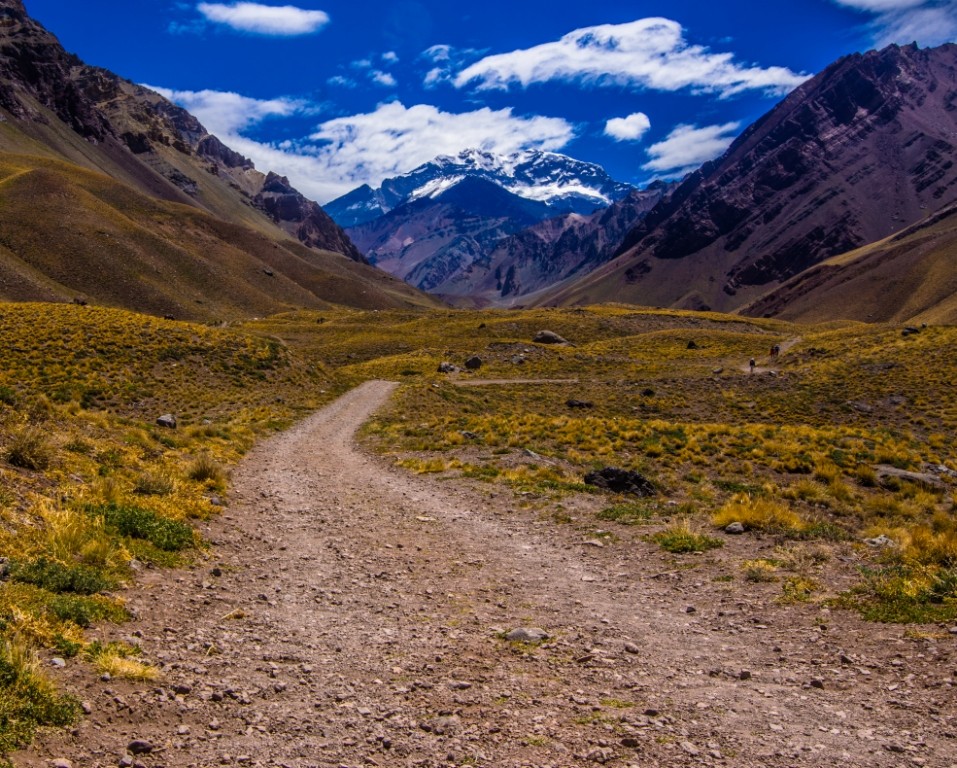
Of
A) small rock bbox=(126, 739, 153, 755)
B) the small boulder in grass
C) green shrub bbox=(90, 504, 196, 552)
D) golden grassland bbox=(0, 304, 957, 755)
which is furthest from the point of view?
the small boulder in grass

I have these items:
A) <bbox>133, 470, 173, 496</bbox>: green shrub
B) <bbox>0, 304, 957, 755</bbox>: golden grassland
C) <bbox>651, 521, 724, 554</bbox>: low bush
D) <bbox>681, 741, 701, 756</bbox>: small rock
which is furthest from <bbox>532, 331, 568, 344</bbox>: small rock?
<bbox>681, 741, 701, 756</bbox>: small rock

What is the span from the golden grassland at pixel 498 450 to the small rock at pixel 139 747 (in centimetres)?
69

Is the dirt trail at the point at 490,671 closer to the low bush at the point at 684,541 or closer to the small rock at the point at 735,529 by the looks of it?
the low bush at the point at 684,541

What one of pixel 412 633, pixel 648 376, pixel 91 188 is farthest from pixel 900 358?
pixel 91 188

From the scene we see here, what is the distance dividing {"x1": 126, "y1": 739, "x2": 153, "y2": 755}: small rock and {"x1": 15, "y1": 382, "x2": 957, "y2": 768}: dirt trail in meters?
0.08

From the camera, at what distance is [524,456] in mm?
23031

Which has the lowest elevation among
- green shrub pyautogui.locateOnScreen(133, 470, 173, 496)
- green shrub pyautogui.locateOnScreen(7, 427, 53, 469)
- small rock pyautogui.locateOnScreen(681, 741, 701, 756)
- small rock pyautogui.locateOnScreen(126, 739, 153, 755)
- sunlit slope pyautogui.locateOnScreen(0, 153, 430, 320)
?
small rock pyautogui.locateOnScreen(681, 741, 701, 756)

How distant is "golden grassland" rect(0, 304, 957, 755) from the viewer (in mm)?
9148

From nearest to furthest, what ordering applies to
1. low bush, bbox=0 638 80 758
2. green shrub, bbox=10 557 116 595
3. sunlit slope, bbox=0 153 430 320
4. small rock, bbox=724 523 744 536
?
low bush, bbox=0 638 80 758
green shrub, bbox=10 557 116 595
small rock, bbox=724 523 744 536
sunlit slope, bbox=0 153 430 320

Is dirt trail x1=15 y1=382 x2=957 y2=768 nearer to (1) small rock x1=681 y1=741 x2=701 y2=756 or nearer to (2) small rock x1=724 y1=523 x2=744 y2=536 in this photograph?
(1) small rock x1=681 y1=741 x2=701 y2=756

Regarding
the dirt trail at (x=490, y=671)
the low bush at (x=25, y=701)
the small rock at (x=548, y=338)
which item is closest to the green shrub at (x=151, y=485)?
the dirt trail at (x=490, y=671)

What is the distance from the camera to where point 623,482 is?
742 inches

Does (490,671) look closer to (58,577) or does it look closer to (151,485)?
(58,577)

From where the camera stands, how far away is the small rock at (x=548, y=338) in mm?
84275
